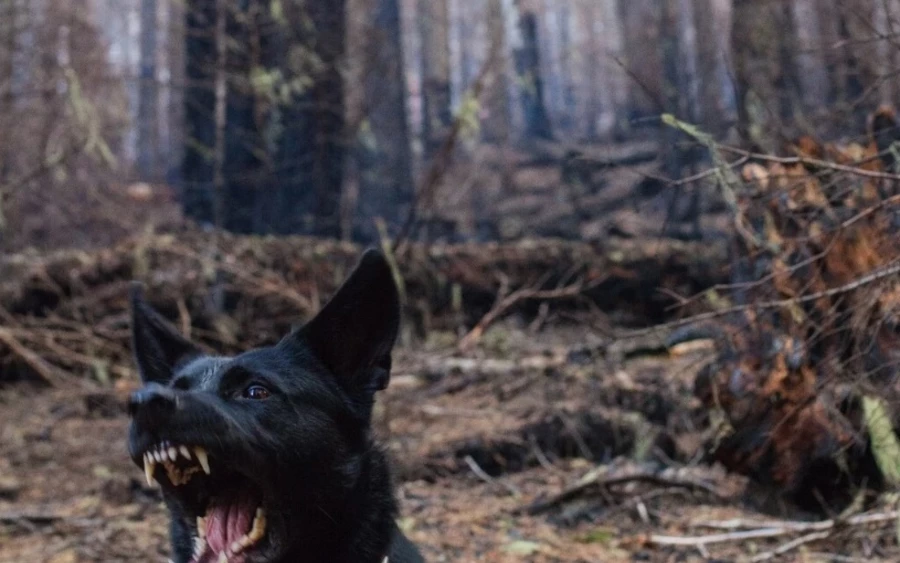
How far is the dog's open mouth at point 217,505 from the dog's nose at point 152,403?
18cm

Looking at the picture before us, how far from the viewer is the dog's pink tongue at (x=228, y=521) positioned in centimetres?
262

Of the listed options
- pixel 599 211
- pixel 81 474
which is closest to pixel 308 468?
pixel 81 474

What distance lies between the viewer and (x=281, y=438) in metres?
2.77

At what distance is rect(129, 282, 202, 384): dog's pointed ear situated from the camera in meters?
3.45

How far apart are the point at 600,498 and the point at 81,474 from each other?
12.2ft

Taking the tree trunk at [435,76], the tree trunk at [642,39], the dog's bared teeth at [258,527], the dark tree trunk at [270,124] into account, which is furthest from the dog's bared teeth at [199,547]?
the tree trunk at [435,76]

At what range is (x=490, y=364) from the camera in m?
7.58

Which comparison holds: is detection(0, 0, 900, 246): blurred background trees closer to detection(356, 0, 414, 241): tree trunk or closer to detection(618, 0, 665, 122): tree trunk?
detection(356, 0, 414, 241): tree trunk

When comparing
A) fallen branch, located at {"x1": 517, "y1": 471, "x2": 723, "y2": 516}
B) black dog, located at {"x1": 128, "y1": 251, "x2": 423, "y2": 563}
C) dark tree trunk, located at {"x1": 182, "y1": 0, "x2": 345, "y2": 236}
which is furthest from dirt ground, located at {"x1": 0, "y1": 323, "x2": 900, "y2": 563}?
dark tree trunk, located at {"x1": 182, "y1": 0, "x2": 345, "y2": 236}

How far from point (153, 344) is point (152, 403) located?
1204mm

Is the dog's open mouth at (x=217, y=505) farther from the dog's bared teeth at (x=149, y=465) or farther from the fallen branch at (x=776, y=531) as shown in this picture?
the fallen branch at (x=776, y=531)

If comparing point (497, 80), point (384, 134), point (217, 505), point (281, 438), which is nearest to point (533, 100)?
point (384, 134)

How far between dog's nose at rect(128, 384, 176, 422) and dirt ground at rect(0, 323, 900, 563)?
4.22ft

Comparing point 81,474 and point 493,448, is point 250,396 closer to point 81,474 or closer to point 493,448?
point 493,448
